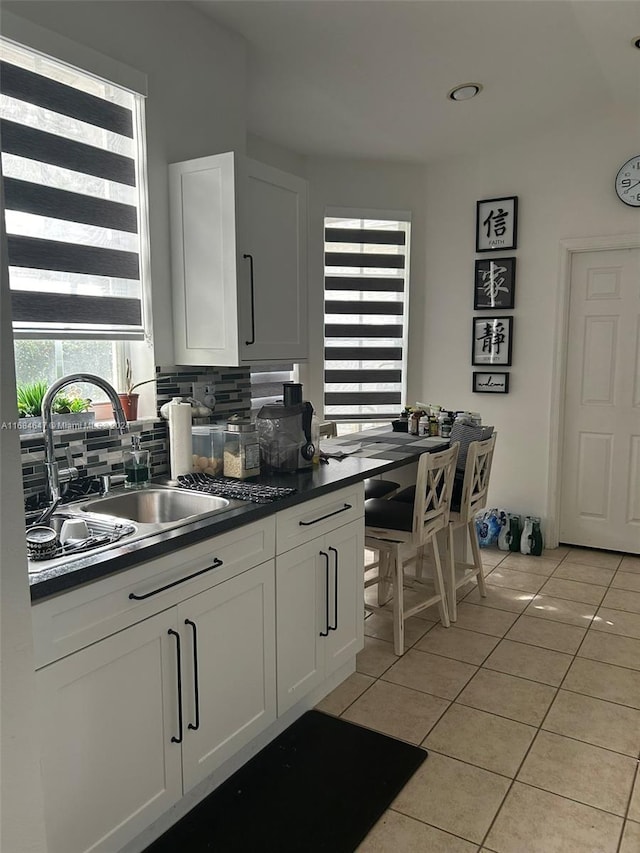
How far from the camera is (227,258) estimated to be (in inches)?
104

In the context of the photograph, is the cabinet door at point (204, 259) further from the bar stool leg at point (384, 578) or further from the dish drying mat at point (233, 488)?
the bar stool leg at point (384, 578)

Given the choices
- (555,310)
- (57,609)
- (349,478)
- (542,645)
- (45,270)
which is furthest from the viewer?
(555,310)

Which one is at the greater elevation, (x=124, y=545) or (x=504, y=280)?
(x=504, y=280)

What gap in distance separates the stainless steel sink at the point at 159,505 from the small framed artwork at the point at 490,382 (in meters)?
3.13

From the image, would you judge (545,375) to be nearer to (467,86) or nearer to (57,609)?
(467,86)

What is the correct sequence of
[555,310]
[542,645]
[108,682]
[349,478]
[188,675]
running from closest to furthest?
[108,682], [188,675], [349,478], [542,645], [555,310]

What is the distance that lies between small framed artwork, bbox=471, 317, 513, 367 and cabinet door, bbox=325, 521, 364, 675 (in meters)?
2.52

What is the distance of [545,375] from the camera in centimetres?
462

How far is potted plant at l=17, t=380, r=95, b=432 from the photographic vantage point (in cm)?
219

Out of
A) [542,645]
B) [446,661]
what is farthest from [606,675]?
[446,661]

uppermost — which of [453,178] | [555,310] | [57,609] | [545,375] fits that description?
[453,178]

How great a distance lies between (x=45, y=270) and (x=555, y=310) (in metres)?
3.50

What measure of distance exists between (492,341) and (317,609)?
9.81 feet

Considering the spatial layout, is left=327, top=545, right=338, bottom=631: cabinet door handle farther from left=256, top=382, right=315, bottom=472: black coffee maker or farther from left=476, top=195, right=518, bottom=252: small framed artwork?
left=476, top=195, right=518, bottom=252: small framed artwork
